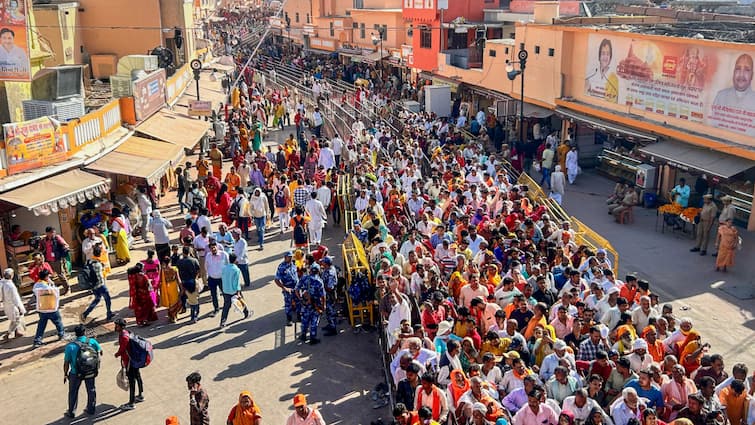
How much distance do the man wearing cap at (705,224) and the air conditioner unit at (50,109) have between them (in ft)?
47.8

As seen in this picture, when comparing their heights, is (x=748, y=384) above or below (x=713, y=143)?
below

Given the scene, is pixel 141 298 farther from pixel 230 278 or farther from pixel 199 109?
pixel 199 109

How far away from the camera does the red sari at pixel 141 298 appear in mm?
12039

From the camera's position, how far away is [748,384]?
839 cm

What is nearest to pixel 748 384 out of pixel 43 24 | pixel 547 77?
pixel 547 77

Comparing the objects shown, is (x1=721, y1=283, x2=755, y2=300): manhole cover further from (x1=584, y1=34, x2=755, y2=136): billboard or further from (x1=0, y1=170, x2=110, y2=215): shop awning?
(x1=0, y1=170, x2=110, y2=215): shop awning

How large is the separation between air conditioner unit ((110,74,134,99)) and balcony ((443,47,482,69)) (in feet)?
56.7

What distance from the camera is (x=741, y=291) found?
14.1 m

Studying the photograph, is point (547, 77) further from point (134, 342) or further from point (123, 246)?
point (134, 342)

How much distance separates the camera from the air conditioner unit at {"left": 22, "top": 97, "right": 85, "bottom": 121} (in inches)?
635

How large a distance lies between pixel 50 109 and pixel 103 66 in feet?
52.3

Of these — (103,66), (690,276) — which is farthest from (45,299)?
(103,66)

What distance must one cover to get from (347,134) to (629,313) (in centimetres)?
1883

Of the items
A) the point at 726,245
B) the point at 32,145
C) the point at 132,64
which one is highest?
the point at 132,64
